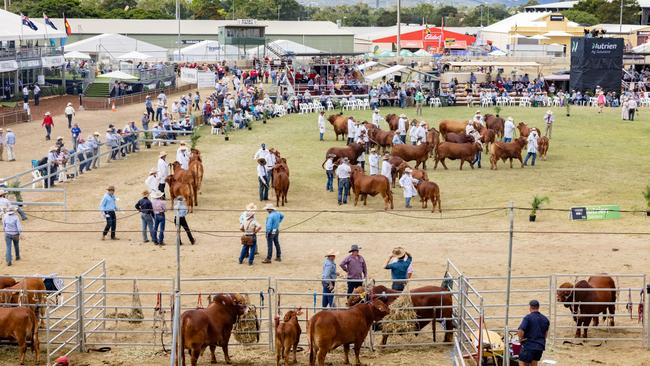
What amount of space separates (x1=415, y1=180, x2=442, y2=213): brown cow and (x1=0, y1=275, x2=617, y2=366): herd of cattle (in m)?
9.51

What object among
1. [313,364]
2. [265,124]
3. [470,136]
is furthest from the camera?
[265,124]

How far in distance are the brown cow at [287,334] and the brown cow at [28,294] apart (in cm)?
371

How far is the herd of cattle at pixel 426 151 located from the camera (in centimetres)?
2562

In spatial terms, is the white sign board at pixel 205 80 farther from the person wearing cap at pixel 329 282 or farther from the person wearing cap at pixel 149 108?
the person wearing cap at pixel 329 282

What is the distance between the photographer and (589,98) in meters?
53.3

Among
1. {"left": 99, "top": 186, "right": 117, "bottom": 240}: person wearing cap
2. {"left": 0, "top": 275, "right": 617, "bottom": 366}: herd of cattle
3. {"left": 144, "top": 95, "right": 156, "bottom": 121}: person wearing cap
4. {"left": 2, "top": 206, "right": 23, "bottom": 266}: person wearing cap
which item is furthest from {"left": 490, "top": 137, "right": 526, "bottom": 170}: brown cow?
{"left": 144, "top": 95, "right": 156, "bottom": 121}: person wearing cap

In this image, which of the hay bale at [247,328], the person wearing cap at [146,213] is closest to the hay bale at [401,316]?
the hay bale at [247,328]

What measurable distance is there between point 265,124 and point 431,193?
19659mm

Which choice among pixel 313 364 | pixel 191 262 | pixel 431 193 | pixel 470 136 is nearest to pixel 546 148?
pixel 470 136

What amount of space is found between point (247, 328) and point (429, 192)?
36.2 ft

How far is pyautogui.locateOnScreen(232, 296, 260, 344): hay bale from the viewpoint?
596 inches

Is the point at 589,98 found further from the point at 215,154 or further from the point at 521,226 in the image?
the point at 521,226

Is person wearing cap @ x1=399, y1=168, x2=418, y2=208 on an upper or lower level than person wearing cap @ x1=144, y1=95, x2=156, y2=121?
lower

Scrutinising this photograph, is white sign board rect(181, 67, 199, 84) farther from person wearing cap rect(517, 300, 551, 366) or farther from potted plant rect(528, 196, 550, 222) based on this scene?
person wearing cap rect(517, 300, 551, 366)
